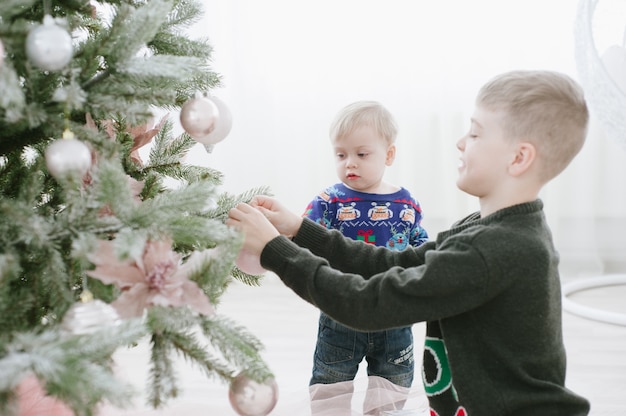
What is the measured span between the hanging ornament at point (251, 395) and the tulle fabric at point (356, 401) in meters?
0.48

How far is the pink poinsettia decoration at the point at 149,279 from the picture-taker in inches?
29.9

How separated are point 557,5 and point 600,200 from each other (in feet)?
2.73

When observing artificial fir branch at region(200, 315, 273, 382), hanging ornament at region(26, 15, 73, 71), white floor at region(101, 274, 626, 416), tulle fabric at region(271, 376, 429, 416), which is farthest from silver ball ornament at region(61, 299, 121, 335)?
tulle fabric at region(271, 376, 429, 416)

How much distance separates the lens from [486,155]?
1.00m

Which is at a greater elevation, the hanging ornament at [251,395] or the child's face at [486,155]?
the child's face at [486,155]

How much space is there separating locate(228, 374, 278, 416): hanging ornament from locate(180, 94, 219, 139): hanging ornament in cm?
36

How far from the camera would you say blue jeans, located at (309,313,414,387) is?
141 centimetres

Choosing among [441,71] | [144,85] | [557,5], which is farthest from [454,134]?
[144,85]

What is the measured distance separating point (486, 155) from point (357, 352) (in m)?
0.61

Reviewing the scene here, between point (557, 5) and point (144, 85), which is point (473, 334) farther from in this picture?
point (557, 5)

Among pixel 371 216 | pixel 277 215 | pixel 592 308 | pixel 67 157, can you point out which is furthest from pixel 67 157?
pixel 592 308

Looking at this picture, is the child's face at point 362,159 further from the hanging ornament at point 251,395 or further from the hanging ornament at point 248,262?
the hanging ornament at point 251,395

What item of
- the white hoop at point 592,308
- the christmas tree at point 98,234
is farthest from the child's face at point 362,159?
the white hoop at point 592,308

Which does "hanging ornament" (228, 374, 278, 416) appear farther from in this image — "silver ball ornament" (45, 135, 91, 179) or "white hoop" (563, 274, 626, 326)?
"white hoop" (563, 274, 626, 326)
